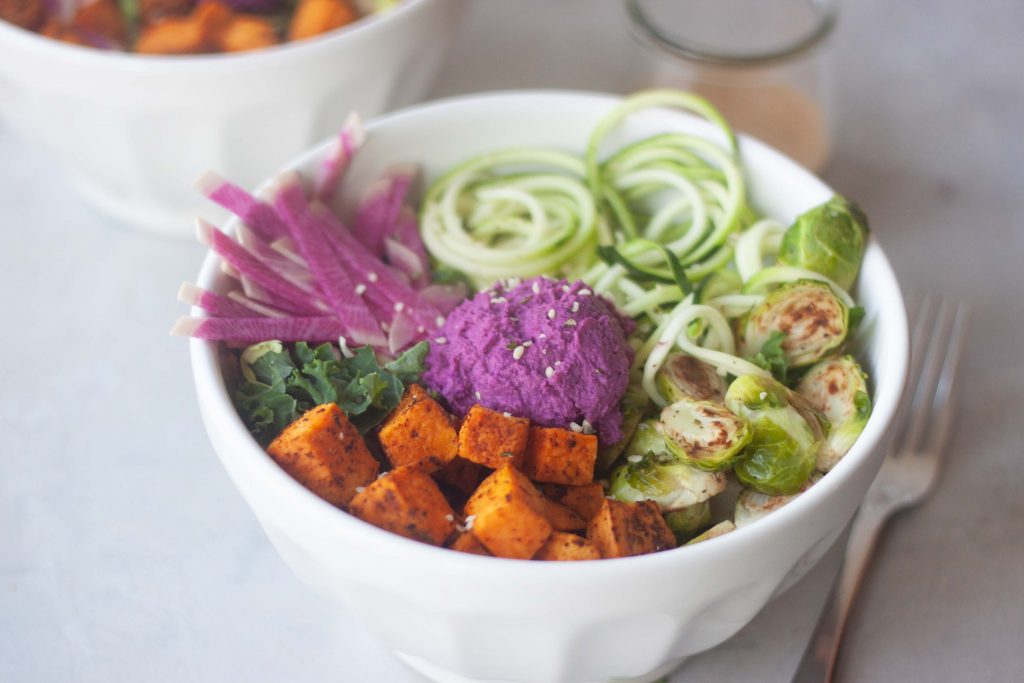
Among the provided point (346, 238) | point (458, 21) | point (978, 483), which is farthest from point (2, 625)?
point (978, 483)

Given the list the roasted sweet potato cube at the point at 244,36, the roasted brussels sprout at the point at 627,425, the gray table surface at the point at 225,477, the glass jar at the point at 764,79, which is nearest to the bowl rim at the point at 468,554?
the roasted brussels sprout at the point at 627,425

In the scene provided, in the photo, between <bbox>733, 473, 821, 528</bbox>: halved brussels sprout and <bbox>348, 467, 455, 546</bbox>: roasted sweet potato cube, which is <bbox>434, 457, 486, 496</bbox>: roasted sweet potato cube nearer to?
<bbox>348, 467, 455, 546</bbox>: roasted sweet potato cube

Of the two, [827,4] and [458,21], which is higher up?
[827,4]

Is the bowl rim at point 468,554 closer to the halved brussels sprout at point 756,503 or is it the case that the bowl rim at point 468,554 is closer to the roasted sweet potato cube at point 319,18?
the halved brussels sprout at point 756,503

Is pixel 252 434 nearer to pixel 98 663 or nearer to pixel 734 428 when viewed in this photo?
pixel 98 663

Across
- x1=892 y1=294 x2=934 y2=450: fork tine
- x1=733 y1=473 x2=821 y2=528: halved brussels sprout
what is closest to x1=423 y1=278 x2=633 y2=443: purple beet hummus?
x1=733 y1=473 x2=821 y2=528: halved brussels sprout

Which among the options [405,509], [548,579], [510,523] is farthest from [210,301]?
[548,579]

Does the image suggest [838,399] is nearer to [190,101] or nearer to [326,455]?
[326,455]
